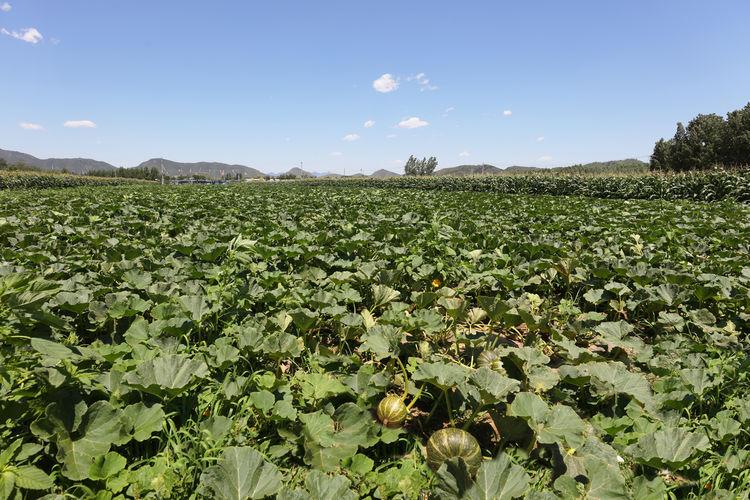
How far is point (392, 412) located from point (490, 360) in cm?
79

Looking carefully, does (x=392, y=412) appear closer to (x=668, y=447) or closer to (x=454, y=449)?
(x=454, y=449)

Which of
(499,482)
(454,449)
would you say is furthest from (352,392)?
(499,482)

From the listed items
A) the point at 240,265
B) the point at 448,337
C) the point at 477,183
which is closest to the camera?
the point at 448,337

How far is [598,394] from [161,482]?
2.31 meters

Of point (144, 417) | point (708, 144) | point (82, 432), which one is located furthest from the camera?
point (708, 144)

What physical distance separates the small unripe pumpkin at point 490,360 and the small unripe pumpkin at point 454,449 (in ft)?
2.17

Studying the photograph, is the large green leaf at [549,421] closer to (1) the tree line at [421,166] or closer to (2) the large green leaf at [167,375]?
(2) the large green leaf at [167,375]

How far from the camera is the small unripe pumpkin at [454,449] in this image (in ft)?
6.15

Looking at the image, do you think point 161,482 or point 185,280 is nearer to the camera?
point 161,482

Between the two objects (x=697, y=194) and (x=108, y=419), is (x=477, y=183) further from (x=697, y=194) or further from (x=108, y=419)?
(x=108, y=419)

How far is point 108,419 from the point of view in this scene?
5.89 feet

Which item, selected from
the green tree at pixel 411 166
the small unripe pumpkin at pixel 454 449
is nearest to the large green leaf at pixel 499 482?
the small unripe pumpkin at pixel 454 449

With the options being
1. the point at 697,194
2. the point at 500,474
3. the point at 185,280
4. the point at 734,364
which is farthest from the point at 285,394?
the point at 697,194

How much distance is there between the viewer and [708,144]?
191ft
